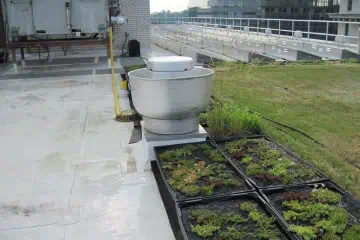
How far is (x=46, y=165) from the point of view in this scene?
4.14 metres

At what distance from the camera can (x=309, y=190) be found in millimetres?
3062

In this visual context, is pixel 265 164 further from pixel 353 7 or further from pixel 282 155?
pixel 353 7

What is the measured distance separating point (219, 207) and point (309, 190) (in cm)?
71

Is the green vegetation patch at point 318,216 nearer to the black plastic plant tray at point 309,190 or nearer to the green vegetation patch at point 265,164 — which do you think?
the black plastic plant tray at point 309,190

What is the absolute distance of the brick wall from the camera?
12953 mm

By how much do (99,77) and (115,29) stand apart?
4.31m

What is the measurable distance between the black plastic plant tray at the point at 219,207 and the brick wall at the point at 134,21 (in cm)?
1071

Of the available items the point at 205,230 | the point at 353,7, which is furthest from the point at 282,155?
the point at 353,7

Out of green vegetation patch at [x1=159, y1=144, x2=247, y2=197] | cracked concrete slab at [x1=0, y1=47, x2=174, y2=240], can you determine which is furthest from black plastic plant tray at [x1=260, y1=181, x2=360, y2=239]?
cracked concrete slab at [x1=0, y1=47, x2=174, y2=240]

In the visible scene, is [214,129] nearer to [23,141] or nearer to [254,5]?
[23,141]

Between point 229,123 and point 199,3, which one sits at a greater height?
point 199,3

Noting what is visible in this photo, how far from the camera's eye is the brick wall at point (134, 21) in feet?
42.5

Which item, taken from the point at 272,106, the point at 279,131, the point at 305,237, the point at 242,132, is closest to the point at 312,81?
the point at 272,106

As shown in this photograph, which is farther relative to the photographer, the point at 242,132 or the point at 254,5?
the point at 254,5
